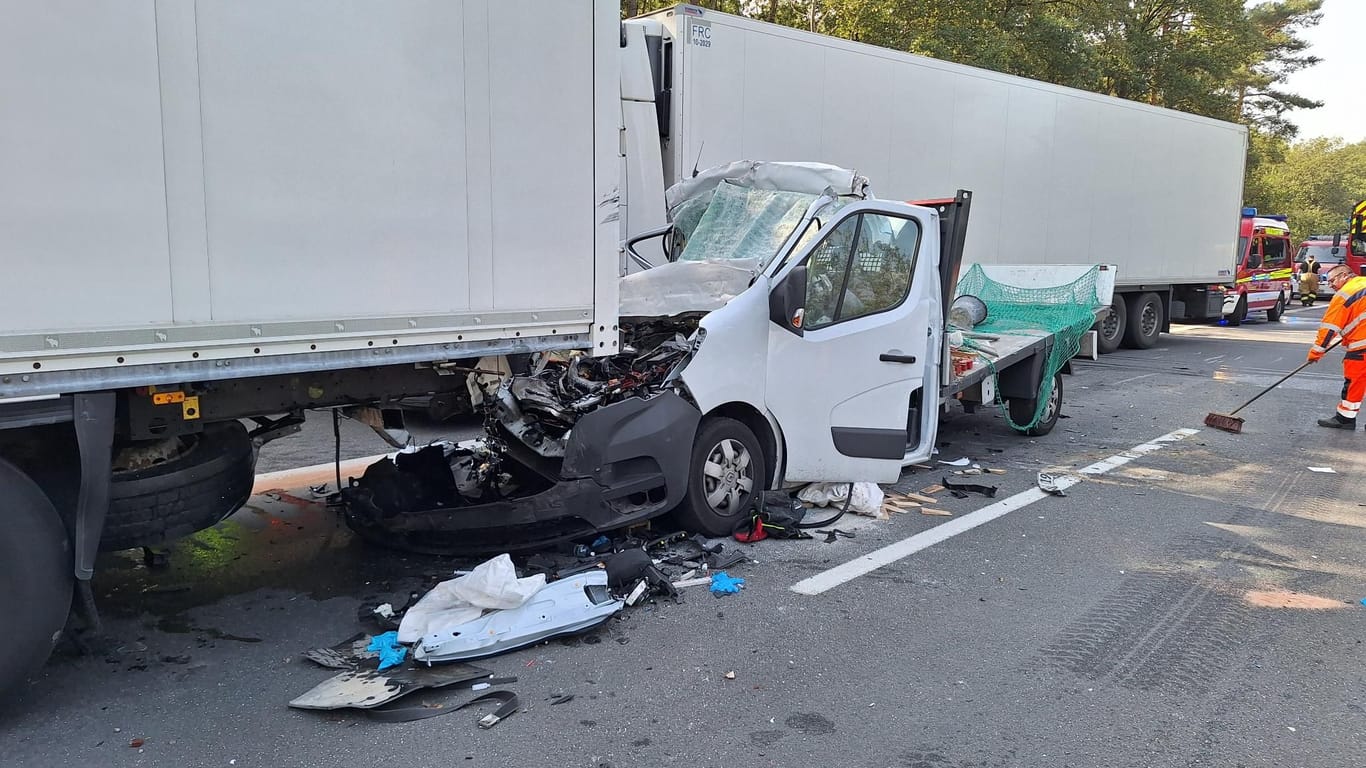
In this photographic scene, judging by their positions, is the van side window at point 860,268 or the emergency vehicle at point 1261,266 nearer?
the van side window at point 860,268

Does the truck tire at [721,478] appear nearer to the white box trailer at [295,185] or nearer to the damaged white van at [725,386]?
the damaged white van at [725,386]

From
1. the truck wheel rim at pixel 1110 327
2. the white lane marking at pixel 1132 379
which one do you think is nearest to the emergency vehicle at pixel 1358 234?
the truck wheel rim at pixel 1110 327

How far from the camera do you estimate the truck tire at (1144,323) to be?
55.6 feet

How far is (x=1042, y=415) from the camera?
8.52m

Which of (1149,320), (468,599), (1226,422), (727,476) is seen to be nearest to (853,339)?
(727,476)

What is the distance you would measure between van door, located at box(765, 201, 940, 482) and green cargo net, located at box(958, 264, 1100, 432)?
190 cm

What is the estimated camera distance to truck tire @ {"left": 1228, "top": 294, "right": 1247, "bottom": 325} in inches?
861

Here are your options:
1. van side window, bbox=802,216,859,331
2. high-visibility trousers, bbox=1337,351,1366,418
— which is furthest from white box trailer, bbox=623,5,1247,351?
high-visibility trousers, bbox=1337,351,1366,418

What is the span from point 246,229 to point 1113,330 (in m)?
16.1

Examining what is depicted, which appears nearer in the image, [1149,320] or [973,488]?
[973,488]

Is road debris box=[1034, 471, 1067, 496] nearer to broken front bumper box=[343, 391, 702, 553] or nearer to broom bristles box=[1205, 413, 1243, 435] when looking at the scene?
broom bristles box=[1205, 413, 1243, 435]

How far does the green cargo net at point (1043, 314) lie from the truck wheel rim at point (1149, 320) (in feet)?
28.9

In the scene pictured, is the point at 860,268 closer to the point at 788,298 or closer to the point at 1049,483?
the point at 788,298

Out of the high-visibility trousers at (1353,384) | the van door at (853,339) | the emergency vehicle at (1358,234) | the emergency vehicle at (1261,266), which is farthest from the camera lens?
the emergency vehicle at (1261,266)
